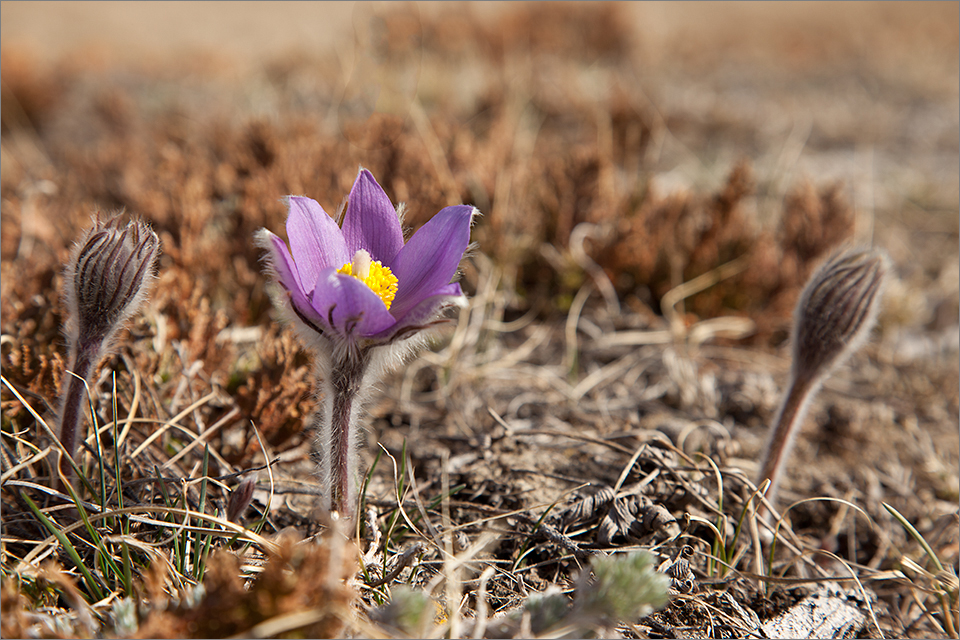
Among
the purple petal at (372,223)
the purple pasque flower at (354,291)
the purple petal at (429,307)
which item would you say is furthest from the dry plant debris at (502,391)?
the purple petal at (372,223)

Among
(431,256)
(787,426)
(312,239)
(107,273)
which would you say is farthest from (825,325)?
(107,273)

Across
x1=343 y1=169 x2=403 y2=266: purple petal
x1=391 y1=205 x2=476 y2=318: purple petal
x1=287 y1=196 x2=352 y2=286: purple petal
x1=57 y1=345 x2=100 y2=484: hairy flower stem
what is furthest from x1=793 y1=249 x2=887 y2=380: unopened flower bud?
x1=57 y1=345 x2=100 y2=484: hairy flower stem

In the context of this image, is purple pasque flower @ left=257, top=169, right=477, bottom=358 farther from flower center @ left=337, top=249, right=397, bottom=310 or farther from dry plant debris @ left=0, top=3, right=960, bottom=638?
dry plant debris @ left=0, top=3, right=960, bottom=638

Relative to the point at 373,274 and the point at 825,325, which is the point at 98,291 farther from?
the point at 825,325

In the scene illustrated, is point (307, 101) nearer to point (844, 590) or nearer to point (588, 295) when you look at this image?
point (588, 295)

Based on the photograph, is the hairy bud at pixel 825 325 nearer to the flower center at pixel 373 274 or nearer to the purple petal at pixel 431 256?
the purple petal at pixel 431 256

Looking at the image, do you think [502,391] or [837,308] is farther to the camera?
[502,391]
